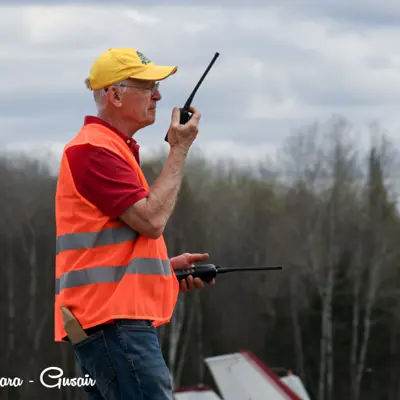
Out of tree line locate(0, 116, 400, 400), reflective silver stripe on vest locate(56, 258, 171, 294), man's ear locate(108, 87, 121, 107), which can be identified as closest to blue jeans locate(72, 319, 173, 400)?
reflective silver stripe on vest locate(56, 258, 171, 294)

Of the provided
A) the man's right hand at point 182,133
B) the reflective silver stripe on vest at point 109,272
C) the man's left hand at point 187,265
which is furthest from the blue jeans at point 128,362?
the man's right hand at point 182,133

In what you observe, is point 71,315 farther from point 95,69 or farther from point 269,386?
point 269,386

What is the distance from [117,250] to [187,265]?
0.59 m

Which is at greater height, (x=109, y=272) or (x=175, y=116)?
(x=175, y=116)

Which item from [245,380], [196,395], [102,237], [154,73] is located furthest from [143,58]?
[196,395]

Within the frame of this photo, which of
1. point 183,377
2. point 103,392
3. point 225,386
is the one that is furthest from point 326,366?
point 103,392

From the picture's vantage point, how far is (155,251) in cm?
359

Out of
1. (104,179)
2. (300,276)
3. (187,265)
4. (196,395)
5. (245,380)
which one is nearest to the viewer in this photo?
(104,179)

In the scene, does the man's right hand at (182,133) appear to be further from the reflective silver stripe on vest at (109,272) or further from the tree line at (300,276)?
the tree line at (300,276)

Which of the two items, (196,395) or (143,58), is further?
(196,395)

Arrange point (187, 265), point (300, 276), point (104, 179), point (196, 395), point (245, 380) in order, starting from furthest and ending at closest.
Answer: point (300, 276), point (196, 395), point (245, 380), point (187, 265), point (104, 179)

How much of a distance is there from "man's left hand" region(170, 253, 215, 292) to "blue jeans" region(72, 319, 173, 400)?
474 mm

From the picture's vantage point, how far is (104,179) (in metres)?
3.51

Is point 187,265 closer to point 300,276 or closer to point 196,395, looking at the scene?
point 196,395
